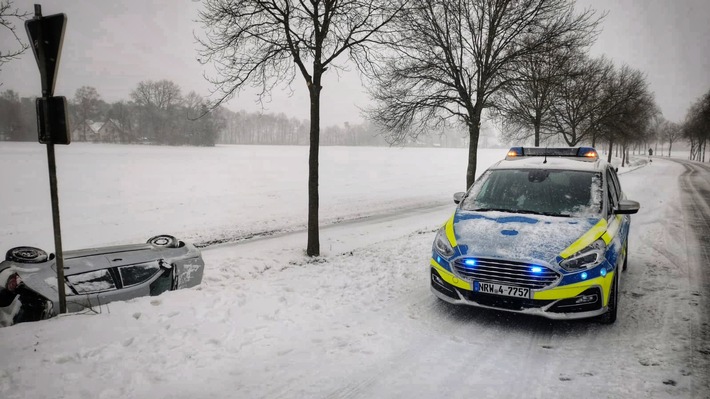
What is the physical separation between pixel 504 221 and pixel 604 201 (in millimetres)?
1407

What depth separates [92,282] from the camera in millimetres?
4340

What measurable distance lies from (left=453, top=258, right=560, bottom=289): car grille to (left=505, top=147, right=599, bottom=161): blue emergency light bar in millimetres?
2920

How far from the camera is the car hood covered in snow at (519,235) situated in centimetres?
407

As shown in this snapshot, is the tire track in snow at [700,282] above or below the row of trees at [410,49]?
below

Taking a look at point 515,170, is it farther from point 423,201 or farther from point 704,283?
point 423,201

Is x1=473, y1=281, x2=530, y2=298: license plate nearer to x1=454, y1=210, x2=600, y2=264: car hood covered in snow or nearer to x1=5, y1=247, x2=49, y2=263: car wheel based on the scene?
x1=454, y1=210, x2=600, y2=264: car hood covered in snow

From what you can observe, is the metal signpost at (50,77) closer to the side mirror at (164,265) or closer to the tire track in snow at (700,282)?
the side mirror at (164,265)

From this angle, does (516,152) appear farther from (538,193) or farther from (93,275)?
(93,275)

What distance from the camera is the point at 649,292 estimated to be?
18.1 ft

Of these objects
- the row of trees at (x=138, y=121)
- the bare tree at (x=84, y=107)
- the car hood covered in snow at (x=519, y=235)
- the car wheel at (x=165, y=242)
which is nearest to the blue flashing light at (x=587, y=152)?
the car hood covered in snow at (x=519, y=235)

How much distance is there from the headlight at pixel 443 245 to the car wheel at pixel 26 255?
178 inches

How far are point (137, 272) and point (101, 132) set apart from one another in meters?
92.8

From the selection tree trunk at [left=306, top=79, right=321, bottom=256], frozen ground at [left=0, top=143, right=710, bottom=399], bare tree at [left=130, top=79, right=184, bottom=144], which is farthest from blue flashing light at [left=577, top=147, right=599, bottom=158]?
bare tree at [left=130, top=79, right=184, bottom=144]

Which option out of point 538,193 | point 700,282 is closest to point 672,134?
point 700,282
